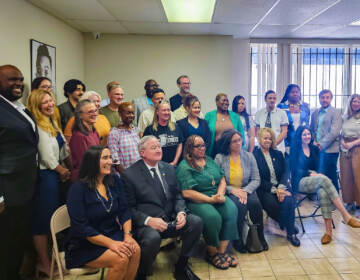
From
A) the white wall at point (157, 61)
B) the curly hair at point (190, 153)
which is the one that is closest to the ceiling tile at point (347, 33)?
the white wall at point (157, 61)

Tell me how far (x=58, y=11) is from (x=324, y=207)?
12.8ft

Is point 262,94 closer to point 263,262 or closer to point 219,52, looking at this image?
point 219,52

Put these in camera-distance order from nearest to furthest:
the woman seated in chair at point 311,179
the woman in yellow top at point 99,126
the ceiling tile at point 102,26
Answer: the woman in yellow top at point 99,126 < the woman seated in chair at point 311,179 < the ceiling tile at point 102,26

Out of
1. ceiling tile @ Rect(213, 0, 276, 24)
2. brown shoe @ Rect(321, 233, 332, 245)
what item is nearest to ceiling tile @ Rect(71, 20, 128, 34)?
ceiling tile @ Rect(213, 0, 276, 24)

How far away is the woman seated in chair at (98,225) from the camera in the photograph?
6.91ft

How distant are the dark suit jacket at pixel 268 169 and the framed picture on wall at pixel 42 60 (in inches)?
108

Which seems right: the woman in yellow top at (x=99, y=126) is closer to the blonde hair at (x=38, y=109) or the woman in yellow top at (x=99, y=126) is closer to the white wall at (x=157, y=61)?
the blonde hair at (x=38, y=109)

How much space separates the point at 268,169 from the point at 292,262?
0.95 m

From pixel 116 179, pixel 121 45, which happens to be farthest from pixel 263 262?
pixel 121 45

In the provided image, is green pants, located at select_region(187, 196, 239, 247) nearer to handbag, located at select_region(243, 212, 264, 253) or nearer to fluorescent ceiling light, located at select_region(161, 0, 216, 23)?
handbag, located at select_region(243, 212, 264, 253)

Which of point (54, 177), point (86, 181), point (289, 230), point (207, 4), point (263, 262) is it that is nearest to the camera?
point (86, 181)

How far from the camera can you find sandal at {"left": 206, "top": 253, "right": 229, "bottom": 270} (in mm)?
2797

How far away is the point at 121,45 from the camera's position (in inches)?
222

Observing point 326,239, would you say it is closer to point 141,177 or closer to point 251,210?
point 251,210
